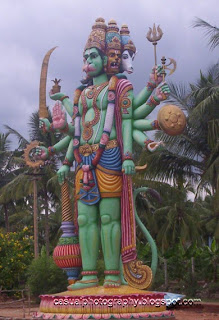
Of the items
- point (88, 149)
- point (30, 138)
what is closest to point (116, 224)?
point (88, 149)

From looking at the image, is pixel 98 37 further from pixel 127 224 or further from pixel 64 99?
pixel 127 224

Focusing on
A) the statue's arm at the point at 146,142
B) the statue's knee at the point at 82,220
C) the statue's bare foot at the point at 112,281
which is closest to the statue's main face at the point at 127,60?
the statue's arm at the point at 146,142

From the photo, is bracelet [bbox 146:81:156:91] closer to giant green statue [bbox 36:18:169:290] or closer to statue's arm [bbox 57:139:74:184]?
giant green statue [bbox 36:18:169:290]

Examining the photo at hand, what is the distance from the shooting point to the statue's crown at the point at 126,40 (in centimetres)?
924

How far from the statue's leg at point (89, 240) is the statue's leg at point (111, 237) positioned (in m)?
0.16

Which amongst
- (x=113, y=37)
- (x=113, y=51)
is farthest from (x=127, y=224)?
(x=113, y=37)

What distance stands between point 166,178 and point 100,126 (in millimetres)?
5666

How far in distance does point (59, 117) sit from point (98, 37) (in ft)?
5.00

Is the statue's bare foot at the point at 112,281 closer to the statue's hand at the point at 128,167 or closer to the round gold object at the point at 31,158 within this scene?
the statue's hand at the point at 128,167

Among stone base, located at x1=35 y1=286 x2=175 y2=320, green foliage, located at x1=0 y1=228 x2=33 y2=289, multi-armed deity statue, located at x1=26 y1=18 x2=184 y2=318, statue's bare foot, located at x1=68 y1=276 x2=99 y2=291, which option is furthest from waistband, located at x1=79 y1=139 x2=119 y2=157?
green foliage, located at x1=0 y1=228 x2=33 y2=289

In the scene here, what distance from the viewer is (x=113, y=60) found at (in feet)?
30.1

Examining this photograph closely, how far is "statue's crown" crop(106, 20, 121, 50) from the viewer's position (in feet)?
30.1

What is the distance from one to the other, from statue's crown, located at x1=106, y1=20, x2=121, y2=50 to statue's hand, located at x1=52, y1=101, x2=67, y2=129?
1309mm

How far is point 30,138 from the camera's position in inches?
848
